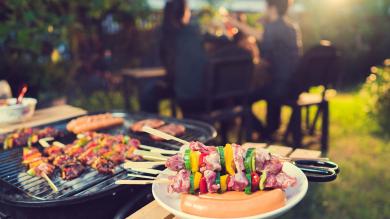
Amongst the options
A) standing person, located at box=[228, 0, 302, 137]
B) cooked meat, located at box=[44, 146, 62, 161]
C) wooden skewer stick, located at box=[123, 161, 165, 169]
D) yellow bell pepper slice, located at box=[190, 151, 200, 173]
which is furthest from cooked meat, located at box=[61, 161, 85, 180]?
standing person, located at box=[228, 0, 302, 137]

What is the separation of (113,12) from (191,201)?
782cm

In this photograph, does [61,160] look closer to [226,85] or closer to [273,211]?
[273,211]

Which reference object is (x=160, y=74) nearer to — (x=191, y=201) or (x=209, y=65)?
(x=209, y=65)

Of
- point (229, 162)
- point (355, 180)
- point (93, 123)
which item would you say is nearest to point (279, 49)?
point (355, 180)

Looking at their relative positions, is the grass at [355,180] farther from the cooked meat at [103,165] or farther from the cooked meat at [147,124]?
the cooked meat at [103,165]

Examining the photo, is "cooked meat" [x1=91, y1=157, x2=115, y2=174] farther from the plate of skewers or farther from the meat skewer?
the plate of skewers

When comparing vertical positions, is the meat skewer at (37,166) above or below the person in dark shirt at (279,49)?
below

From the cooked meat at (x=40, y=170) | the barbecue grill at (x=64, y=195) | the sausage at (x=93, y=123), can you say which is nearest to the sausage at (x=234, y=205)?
the barbecue grill at (x=64, y=195)

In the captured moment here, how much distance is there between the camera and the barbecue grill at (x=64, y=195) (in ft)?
5.89

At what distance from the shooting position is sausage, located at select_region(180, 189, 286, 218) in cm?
139

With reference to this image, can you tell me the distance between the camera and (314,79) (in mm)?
4953

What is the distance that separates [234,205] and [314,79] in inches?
154

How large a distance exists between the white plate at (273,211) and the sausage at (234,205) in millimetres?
24

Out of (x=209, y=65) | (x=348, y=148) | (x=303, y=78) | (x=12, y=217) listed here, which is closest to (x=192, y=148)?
(x=12, y=217)
